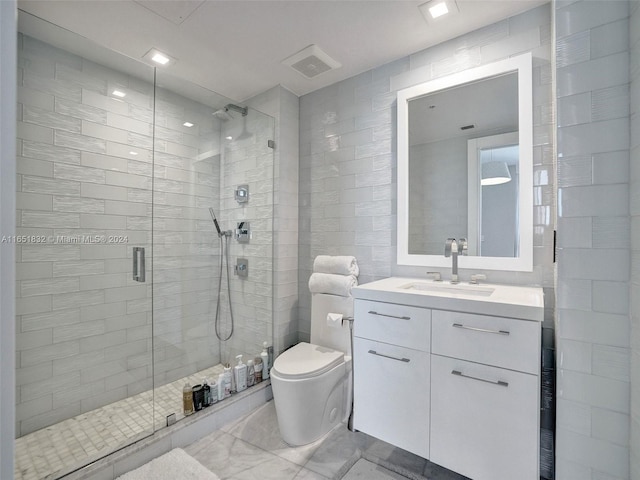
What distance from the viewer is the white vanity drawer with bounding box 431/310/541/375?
116 cm

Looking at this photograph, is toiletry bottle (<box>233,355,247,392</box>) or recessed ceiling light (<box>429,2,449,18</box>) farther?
toiletry bottle (<box>233,355,247,392</box>)

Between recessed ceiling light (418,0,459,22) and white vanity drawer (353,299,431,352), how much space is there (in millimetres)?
1548

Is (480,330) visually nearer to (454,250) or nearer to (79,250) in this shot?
(454,250)

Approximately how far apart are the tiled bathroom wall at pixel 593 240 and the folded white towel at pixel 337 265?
3.83ft

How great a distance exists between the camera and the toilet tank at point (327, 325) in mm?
2004

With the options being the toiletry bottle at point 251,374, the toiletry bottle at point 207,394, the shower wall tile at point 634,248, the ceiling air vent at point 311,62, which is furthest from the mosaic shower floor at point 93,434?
the ceiling air vent at point 311,62

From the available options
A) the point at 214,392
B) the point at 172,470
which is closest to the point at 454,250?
the point at 214,392

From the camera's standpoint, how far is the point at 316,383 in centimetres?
172

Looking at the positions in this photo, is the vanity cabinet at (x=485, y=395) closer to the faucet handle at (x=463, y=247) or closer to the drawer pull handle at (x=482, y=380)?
the drawer pull handle at (x=482, y=380)

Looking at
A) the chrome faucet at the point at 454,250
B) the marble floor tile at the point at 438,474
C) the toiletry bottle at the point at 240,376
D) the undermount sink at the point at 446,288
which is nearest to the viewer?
→ the marble floor tile at the point at 438,474

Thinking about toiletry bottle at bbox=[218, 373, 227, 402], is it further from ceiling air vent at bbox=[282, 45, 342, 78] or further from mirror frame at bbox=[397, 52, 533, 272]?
ceiling air vent at bbox=[282, 45, 342, 78]

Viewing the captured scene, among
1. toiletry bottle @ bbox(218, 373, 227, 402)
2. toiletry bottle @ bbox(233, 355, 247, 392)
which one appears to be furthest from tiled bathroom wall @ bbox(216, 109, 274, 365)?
toiletry bottle @ bbox(218, 373, 227, 402)

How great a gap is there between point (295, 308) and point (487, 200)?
1.61 metres

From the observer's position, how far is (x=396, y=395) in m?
1.46
